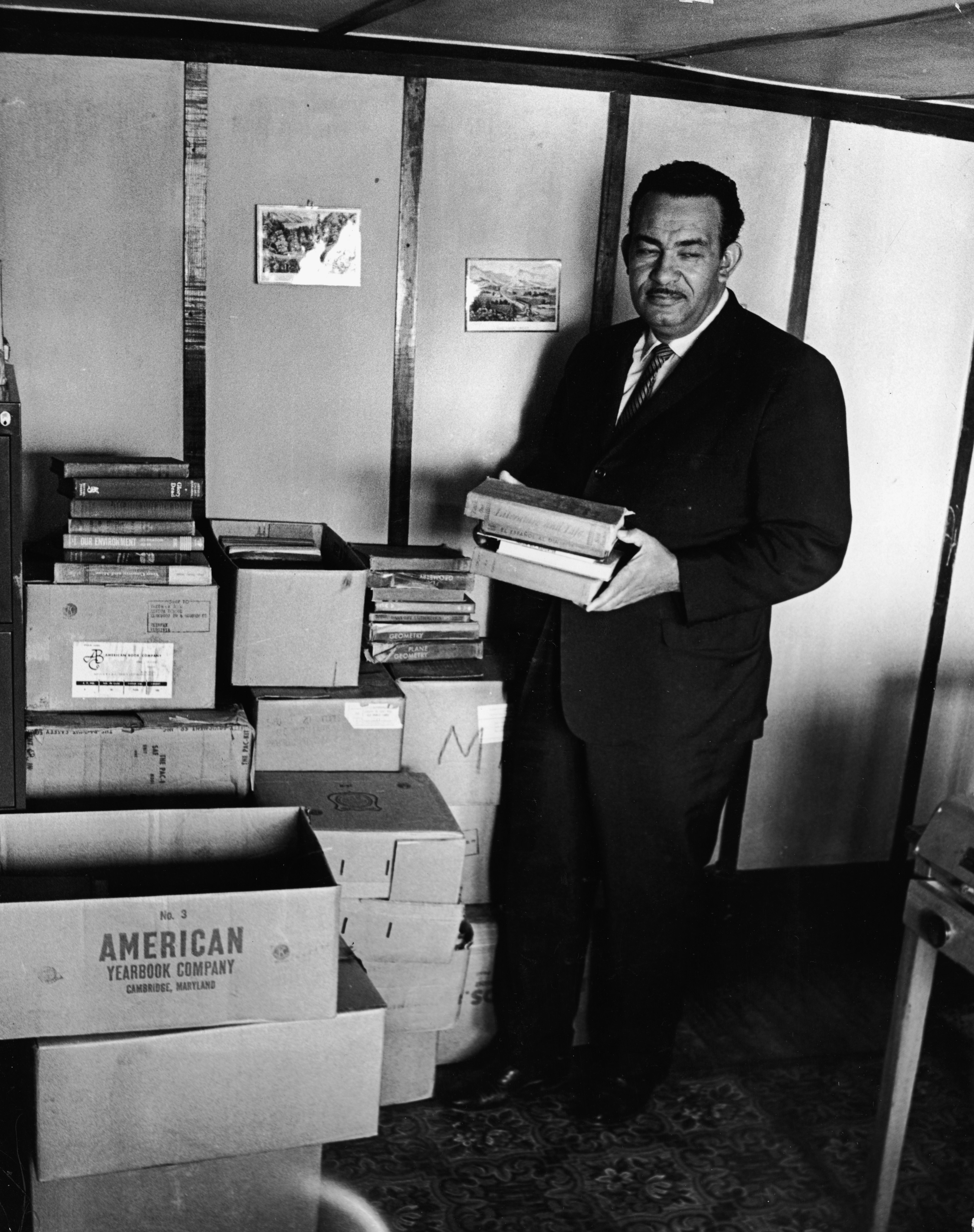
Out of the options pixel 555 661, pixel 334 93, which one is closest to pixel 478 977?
pixel 555 661

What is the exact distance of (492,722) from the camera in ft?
8.60

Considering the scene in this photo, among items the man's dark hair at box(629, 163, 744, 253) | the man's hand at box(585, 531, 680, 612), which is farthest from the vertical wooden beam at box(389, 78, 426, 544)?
the man's hand at box(585, 531, 680, 612)

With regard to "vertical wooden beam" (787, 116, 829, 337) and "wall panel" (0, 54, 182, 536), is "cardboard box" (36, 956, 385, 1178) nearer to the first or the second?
"wall panel" (0, 54, 182, 536)

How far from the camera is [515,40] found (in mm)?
2574

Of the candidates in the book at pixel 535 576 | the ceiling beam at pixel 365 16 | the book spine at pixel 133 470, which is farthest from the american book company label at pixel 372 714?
the ceiling beam at pixel 365 16

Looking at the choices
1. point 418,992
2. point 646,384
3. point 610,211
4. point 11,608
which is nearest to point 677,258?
point 646,384

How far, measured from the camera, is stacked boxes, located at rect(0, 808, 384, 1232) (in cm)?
180

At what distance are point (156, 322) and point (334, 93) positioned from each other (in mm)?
610

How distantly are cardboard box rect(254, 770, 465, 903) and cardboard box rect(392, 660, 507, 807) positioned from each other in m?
0.17

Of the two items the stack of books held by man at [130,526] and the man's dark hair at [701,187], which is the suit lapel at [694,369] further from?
the stack of books held by man at [130,526]

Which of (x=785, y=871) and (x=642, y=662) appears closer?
(x=642, y=662)

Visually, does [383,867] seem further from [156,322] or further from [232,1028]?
[156,322]

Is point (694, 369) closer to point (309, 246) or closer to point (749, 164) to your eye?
point (749, 164)

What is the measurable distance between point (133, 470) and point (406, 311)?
82 cm
